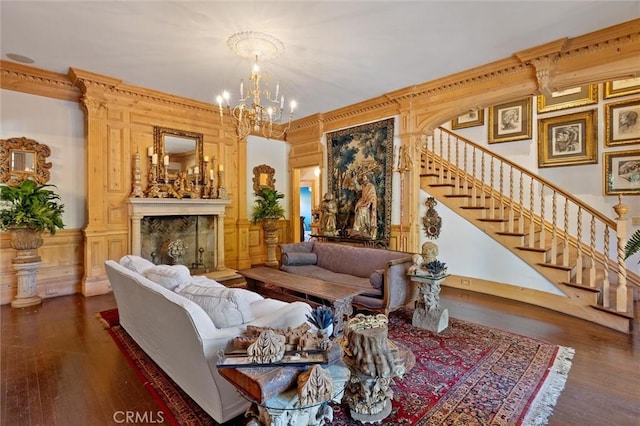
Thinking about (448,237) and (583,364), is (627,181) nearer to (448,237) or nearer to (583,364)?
(448,237)

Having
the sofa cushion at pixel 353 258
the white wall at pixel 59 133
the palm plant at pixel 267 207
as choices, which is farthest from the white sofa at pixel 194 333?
the palm plant at pixel 267 207

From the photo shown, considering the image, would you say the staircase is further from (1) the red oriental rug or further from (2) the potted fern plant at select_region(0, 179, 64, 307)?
(2) the potted fern plant at select_region(0, 179, 64, 307)

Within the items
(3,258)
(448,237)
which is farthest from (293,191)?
(3,258)

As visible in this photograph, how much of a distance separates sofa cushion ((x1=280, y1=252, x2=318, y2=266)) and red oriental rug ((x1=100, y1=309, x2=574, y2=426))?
78.9 inches

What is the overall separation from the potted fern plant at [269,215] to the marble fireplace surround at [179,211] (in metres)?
0.88

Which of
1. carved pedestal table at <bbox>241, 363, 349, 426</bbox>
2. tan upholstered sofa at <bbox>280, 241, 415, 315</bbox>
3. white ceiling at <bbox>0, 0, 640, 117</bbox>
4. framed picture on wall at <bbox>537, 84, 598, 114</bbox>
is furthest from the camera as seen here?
framed picture on wall at <bbox>537, 84, 598, 114</bbox>

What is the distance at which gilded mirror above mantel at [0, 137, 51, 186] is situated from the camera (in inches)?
166

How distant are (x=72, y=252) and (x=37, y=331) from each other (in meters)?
1.85

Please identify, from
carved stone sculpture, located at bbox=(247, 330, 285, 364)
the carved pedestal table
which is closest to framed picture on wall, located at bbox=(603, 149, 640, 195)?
the carved pedestal table

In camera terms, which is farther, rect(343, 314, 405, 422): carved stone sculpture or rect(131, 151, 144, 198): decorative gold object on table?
rect(131, 151, 144, 198): decorative gold object on table

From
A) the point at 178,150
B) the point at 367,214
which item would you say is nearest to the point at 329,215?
the point at 367,214

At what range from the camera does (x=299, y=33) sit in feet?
11.1

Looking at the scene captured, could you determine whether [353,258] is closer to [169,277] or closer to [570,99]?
[169,277]

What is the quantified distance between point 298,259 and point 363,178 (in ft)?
6.73
